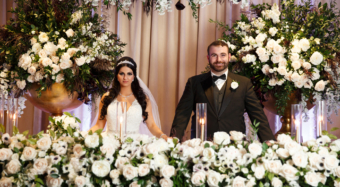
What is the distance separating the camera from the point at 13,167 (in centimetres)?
162

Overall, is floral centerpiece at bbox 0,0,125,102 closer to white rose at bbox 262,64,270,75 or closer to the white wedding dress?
the white wedding dress

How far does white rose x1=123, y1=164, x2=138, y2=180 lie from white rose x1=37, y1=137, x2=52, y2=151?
1.40ft

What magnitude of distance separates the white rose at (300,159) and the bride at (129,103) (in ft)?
6.78

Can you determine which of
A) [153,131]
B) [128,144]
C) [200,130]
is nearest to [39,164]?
[128,144]

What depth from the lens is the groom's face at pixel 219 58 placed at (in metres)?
3.20

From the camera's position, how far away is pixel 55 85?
3.34 metres

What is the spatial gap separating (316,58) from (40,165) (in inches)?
105

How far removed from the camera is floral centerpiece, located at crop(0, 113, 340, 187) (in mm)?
1613

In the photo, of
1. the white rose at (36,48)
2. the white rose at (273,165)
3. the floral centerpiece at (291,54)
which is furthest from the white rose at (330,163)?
the white rose at (36,48)

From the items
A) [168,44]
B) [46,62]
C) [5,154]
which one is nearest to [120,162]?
[5,154]

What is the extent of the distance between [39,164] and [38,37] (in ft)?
6.59

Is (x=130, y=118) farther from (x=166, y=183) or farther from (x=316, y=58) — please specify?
(x=166, y=183)

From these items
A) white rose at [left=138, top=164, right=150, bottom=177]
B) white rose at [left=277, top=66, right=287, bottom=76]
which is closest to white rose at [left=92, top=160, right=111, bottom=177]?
white rose at [left=138, top=164, right=150, bottom=177]

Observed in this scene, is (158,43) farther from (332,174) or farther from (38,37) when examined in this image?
(332,174)
